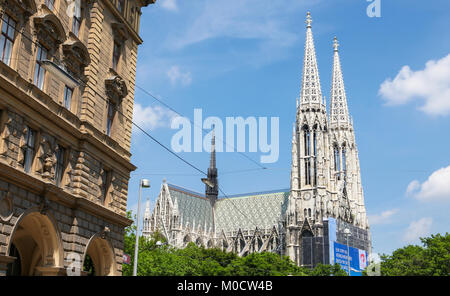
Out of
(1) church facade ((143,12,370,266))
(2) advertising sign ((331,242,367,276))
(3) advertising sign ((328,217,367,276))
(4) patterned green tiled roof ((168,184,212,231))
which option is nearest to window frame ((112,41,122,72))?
(3) advertising sign ((328,217,367,276))

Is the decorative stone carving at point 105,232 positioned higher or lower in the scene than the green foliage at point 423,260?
lower

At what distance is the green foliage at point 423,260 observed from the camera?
73812 mm

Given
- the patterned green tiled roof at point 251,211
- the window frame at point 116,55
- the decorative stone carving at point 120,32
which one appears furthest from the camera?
the patterned green tiled roof at point 251,211

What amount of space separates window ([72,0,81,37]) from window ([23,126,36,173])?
6499mm

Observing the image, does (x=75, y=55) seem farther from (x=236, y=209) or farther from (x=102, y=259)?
(x=236, y=209)

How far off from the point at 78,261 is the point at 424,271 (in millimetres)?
61248

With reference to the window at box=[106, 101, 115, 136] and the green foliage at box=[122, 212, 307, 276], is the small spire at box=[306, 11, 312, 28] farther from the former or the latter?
the window at box=[106, 101, 115, 136]

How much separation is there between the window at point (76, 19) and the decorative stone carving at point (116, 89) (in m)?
3.16

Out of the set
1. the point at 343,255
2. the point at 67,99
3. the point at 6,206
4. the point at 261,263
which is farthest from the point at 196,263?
the point at 6,206

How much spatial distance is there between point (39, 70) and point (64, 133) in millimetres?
2906

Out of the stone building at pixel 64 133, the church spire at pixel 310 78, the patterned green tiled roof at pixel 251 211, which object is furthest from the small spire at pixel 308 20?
the stone building at pixel 64 133

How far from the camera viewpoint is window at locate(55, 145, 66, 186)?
23.8 metres

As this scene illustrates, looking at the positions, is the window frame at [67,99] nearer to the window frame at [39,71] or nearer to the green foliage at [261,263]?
the window frame at [39,71]
